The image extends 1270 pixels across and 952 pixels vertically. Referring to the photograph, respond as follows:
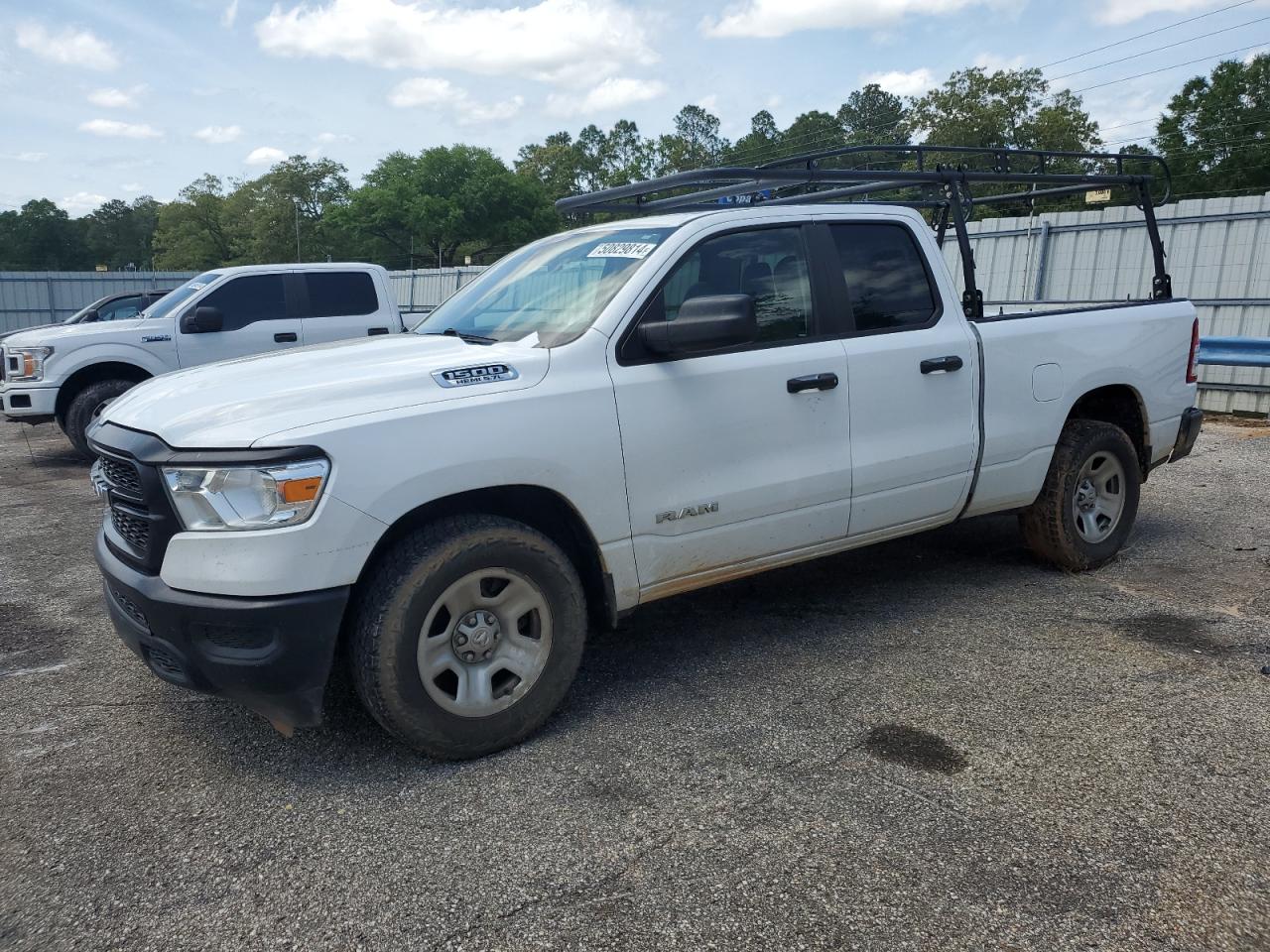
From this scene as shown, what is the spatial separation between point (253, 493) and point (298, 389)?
412mm

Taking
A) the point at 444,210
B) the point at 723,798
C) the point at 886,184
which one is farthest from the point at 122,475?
the point at 444,210

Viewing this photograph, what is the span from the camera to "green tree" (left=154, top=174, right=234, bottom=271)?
90.5 metres

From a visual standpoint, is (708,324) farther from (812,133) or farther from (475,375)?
(812,133)

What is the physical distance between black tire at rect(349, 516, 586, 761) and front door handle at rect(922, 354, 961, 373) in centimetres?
194

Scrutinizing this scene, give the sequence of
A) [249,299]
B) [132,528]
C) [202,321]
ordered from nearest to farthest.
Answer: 1. [132,528]
2. [202,321]
3. [249,299]

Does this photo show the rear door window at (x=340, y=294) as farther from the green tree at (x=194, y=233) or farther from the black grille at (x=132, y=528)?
the green tree at (x=194, y=233)

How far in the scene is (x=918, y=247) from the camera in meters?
4.51

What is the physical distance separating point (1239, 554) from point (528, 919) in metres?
4.95

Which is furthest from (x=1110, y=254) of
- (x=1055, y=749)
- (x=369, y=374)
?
(x=369, y=374)

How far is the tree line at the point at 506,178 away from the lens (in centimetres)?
5106

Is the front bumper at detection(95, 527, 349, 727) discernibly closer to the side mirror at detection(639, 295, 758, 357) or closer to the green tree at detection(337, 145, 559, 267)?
the side mirror at detection(639, 295, 758, 357)

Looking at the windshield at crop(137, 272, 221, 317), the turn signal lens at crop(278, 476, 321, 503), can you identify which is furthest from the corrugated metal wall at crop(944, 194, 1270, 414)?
the turn signal lens at crop(278, 476, 321, 503)

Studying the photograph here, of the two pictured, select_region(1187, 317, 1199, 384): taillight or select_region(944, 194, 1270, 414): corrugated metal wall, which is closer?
select_region(1187, 317, 1199, 384): taillight

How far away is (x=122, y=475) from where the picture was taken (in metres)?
3.21
